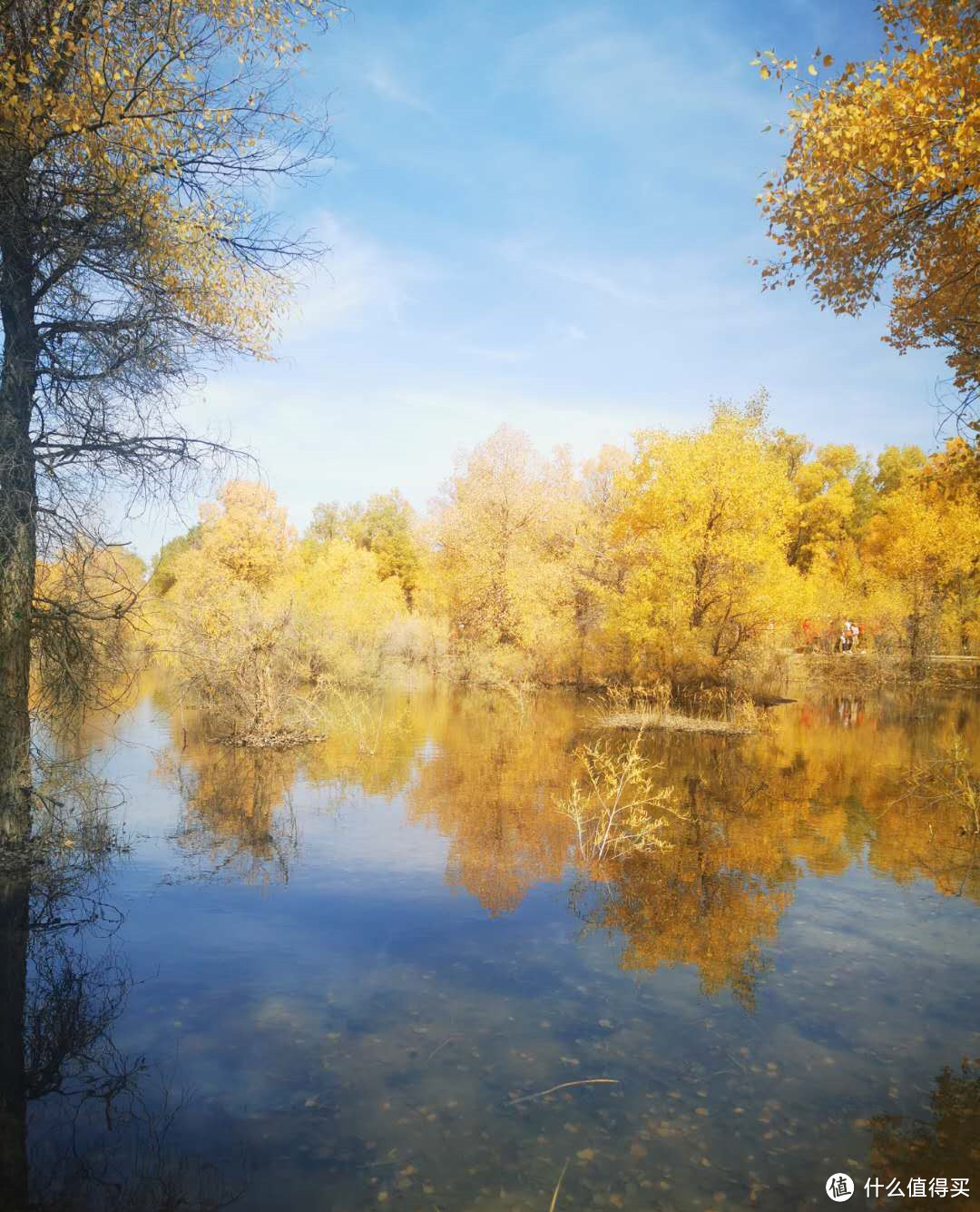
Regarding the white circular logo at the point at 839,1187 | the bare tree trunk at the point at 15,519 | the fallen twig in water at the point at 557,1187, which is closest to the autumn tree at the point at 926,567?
the bare tree trunk at the point at 15,519

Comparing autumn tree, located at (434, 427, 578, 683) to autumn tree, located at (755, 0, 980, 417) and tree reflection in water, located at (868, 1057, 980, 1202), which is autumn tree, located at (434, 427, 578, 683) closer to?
autumn tree, located at (755, 0, 980, 417)

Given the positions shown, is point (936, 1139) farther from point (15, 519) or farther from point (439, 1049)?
point (15, 519)

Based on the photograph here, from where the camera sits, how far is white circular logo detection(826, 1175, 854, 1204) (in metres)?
4.37

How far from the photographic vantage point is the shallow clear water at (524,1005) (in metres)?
4.63

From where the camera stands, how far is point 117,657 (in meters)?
9.16

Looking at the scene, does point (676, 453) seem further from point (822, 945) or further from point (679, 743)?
point (822, 945)

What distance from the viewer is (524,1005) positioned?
6.58m

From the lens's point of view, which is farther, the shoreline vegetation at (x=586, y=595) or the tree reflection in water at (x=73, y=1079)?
the shoreline vegetation at (x=586, y=595)

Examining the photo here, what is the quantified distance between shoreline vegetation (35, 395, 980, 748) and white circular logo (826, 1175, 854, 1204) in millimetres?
7417

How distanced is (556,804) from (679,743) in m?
8.28

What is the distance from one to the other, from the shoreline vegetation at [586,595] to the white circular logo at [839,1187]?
292 inches

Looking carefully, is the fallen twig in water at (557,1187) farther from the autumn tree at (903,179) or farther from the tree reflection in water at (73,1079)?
the autumn tree at (903,179)

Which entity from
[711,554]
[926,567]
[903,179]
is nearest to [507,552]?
[711,554]

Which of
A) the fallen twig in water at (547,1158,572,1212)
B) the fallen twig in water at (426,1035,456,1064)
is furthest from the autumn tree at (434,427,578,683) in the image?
the fallen twig in water at (547,1158,572,1212)
